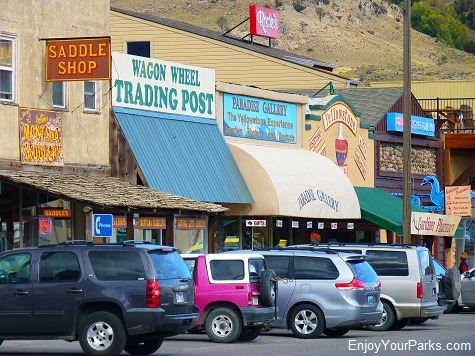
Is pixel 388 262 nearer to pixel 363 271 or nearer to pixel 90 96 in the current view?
pixel 363 271

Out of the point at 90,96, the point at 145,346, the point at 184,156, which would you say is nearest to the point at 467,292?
the point at 184,156

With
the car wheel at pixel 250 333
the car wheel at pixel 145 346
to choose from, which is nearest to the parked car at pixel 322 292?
the car wheel at pixel 250 333

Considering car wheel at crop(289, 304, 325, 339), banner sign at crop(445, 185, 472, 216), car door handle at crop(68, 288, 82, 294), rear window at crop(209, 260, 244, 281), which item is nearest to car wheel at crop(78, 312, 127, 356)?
car door handle at crop(68, 288, 82, 294)

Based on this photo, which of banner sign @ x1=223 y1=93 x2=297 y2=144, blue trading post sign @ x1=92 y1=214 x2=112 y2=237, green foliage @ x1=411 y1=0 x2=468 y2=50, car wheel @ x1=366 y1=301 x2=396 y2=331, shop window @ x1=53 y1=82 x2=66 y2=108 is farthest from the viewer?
green foliage @ x1=411 y1=0 x2=468 y2=50

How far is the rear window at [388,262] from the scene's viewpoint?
24.2 metres

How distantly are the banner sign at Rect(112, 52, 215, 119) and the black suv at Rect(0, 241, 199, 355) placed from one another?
1134cm

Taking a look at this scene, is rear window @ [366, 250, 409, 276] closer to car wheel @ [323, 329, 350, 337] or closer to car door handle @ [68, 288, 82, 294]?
car wheel @ [323, 329, 350, 337]

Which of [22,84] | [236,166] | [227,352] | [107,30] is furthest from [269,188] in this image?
[227,352]

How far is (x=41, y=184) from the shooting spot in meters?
23.7

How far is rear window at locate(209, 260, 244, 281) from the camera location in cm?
2070

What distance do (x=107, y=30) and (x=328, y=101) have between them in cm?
1049

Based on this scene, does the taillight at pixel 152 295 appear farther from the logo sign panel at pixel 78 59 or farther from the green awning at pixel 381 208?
the green awning at pixel 381 208

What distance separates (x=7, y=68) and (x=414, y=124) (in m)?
20.9

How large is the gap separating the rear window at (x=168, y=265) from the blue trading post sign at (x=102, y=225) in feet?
20.0
